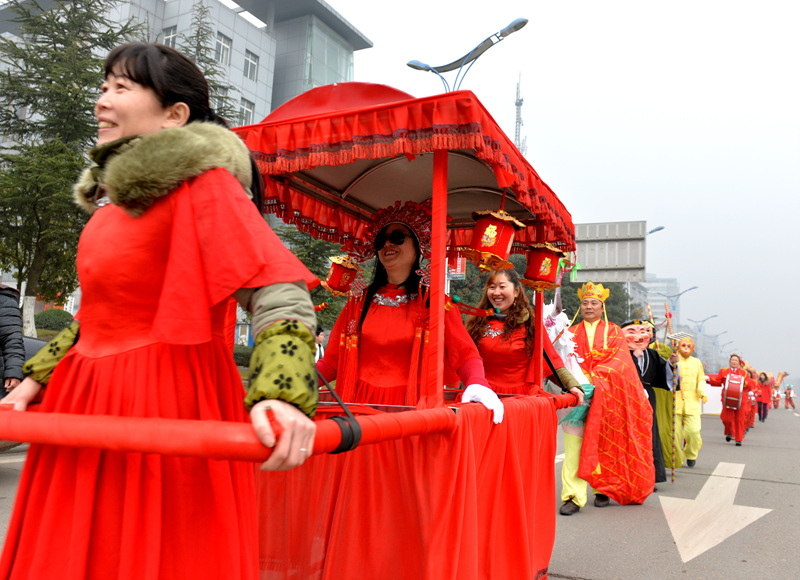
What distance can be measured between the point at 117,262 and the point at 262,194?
17.3 inches

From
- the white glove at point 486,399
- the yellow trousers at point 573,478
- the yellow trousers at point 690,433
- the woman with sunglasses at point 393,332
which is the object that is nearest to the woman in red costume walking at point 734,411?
the yellow trousers at point 690,433

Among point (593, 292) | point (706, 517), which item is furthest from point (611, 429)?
point (593, 292)

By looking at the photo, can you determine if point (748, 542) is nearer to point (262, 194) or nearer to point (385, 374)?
point (385, 374)

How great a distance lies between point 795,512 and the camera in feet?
21.9

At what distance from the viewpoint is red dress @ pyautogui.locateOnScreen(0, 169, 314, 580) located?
4.48 ft

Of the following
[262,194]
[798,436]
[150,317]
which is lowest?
A: [798,436]

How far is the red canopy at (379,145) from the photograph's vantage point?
2766 mm

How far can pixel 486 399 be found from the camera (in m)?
3.06

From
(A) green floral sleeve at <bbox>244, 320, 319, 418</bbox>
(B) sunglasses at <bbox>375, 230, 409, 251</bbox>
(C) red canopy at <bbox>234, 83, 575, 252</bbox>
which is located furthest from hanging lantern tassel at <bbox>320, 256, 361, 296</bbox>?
(A) green floral sleeve at <bbox>244, 320, 319, 418</bbox>

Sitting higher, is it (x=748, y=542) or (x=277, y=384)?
(x=277, y=384)

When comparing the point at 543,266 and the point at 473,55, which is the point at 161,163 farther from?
the point at 473,55

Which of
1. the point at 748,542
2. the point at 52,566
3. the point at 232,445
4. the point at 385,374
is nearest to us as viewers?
the point at 232,445

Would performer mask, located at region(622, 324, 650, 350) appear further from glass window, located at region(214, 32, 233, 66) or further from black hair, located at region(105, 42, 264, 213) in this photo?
glass window, located at region(214, 32, 233, 66)

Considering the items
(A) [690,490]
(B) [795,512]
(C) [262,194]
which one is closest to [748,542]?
(B) [795,512]
